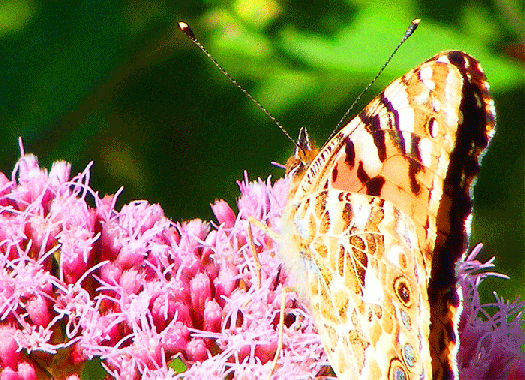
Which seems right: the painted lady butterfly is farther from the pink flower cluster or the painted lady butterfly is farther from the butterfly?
the pink flower cluster

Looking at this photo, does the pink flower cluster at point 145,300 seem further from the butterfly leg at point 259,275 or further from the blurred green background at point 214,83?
the blurred green background at point 214,83

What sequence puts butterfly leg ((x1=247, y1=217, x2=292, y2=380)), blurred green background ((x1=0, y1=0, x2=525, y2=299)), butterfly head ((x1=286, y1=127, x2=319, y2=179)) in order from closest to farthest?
butterfly leg ((x1=247, y1=217, x2=292, y2=380)) < butterfly head ((x1=286, y1=127, x2=319, y2=179)) < blurred green background ((x1=0, y1=0, x2=525, y2=299))

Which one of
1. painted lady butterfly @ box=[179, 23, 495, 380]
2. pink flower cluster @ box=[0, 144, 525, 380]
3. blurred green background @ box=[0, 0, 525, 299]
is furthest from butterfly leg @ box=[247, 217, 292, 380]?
blurred green background @ box=[0, 0, 525, 299]

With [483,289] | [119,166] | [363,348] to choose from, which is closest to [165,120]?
[119,166]

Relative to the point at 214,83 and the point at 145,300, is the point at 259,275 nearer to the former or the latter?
the point at 145,300

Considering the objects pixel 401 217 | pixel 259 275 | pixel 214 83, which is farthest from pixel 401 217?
pixel 214 83

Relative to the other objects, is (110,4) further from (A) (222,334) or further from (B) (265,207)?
(A) (222,334)

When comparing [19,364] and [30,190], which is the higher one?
[30,190]
